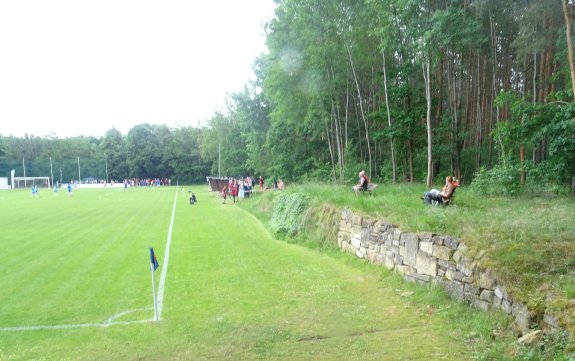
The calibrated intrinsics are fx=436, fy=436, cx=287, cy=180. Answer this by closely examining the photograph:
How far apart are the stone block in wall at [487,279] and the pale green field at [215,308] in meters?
→ 0.62

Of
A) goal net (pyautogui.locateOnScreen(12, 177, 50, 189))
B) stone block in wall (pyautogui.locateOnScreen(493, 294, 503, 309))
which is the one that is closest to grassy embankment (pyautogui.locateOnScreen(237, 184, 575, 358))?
stone block in wall (pyautogui.locateOnScreen(493, 294, 503, 309))

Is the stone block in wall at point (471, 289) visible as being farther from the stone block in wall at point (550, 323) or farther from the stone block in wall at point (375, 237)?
the stone block in wall at point (375, 237)

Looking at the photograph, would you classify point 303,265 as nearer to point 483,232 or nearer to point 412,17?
point 483,232

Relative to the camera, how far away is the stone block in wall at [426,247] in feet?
24.0

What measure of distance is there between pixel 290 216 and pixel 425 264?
26.4 feet

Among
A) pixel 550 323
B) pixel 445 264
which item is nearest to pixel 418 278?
pixel 445 264

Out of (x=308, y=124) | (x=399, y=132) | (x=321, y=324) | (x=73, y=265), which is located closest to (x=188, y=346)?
(x=321, y=324)

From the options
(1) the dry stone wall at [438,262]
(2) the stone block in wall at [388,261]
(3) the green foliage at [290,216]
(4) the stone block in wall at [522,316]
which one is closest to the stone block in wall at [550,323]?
(1) the dry stone wall at [438,262]

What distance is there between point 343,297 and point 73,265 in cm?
701

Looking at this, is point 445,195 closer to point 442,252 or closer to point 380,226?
point 380,226

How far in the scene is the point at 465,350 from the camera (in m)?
5.09

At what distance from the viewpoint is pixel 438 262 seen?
7121 mm

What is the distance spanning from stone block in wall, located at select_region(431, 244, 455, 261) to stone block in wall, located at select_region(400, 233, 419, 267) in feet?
1.80

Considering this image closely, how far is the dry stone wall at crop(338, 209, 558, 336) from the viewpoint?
5.56 meters
